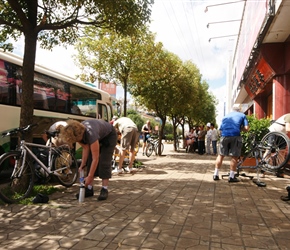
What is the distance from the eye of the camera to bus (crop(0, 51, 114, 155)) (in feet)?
22.1

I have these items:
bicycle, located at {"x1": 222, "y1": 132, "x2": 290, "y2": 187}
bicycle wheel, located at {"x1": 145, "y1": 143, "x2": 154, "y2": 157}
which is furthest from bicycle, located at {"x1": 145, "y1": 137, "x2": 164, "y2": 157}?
bicycle, located at {"x1": 222, "y1": 132, "x2": 290, "y2": 187}

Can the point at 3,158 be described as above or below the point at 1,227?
above

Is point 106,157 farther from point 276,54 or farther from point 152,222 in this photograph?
point 276,54

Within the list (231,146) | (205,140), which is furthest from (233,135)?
(205,140)

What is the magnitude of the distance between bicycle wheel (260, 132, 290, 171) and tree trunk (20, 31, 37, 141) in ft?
16.2

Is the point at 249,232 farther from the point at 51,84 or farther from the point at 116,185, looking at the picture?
the point at 51,84

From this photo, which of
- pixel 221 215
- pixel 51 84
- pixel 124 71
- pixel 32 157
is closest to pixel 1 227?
pixel 32 157

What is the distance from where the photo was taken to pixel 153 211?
378 centimetres

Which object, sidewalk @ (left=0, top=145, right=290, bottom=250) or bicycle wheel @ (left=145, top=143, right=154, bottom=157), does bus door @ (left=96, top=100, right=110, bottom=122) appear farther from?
sidewalk @ (left=0, top=145, right=290, bottom=250)

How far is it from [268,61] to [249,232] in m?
8.22

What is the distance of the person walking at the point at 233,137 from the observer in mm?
6324

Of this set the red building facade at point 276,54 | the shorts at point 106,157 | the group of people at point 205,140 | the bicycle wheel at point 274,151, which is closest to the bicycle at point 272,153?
the bicycle wheel at point 274,151

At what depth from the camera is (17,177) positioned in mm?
4301

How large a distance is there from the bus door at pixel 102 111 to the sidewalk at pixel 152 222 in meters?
6.79
